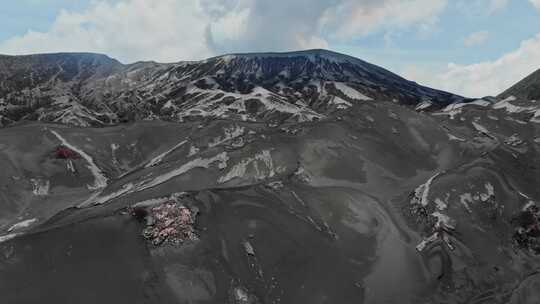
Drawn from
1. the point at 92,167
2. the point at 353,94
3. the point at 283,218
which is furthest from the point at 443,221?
the point at 353,94

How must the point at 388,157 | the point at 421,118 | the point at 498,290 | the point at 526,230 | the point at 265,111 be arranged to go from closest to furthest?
the point at 498,290 → the point at 526,230 → the point at 388,157 → the point at 421,118 → the point at 265,111

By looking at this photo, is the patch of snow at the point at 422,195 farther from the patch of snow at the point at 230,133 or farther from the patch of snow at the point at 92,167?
the patch of snow at the point at 92,167

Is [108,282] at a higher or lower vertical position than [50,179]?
higher

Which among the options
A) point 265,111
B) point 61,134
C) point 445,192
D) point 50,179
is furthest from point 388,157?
point 265,111

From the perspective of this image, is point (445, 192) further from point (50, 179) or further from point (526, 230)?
point (50, 179)

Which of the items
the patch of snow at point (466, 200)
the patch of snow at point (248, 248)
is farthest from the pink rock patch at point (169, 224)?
the patch of snow at point (466, 200)

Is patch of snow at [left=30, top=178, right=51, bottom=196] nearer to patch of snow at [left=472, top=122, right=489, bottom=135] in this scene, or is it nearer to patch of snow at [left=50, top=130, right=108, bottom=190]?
patch of snow at [left=50, top=130, right=108, bottom=190]
